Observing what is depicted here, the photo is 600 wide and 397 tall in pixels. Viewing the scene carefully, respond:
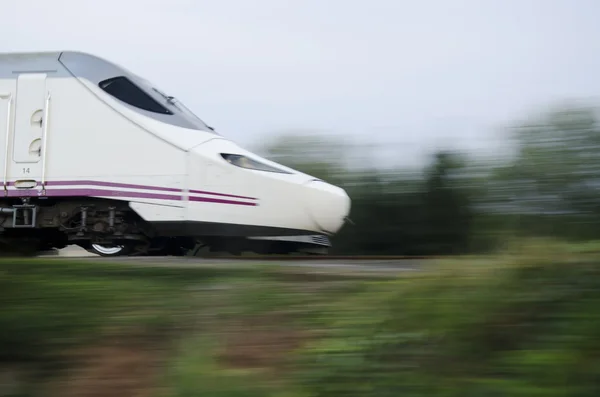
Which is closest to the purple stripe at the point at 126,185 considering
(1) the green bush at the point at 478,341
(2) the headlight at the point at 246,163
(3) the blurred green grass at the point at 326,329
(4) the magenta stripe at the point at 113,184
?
(4) the magenta stripe at the point at 113,184

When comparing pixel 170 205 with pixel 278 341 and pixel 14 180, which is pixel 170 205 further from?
pixel 278 341

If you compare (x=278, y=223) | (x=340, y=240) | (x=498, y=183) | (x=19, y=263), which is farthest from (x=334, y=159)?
(x=19, y=263)

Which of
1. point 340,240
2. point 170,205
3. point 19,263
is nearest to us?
point 19,263

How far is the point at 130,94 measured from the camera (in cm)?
845

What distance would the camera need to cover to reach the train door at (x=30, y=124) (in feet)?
27.1

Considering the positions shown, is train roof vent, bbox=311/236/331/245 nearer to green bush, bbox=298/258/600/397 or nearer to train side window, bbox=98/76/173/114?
train side window, bbox=98/76/173/114

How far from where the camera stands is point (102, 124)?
27.2 feet

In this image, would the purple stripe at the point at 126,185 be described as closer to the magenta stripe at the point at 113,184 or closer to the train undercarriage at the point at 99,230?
the magenta stripe at the point at 113,184

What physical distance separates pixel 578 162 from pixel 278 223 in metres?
3.86

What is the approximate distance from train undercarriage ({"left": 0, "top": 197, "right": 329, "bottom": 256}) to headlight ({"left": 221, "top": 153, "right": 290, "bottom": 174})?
34.9 inches

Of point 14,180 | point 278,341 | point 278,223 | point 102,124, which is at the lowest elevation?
point 278,341

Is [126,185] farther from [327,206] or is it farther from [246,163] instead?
[327,206]

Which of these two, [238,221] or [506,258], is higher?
[238,221]

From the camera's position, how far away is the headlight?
8148 mm
